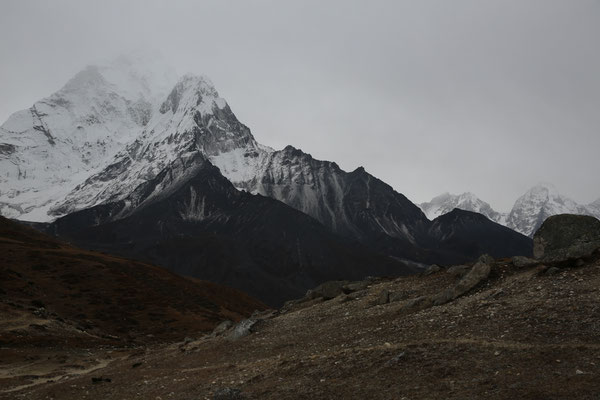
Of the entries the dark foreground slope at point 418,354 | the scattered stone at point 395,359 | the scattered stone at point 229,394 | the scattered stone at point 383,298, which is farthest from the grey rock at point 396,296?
the scattered stone at point 229,394

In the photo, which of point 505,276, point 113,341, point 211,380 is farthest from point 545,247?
point 113,341

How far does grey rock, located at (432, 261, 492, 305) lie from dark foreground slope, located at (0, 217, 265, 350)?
41229 millimetres

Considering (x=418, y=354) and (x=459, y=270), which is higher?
(x=459, y=270)

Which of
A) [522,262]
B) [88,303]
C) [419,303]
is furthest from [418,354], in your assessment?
[88,303]

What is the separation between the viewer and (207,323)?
8638 centimetres

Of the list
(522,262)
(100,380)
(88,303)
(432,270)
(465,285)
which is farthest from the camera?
(88,303)

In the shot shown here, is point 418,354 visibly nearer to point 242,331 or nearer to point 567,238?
point 567,238

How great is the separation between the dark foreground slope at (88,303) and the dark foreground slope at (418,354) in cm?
2524

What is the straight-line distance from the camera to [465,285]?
94.2ft

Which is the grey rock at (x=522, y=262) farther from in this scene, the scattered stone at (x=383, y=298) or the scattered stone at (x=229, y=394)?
the scattered stone at (x=229, y=394)

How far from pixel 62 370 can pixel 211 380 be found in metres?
21.8

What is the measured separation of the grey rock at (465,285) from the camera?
28.0 meters

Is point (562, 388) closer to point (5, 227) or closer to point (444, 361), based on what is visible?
point (444, 361)

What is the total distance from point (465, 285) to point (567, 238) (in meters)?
6.78
